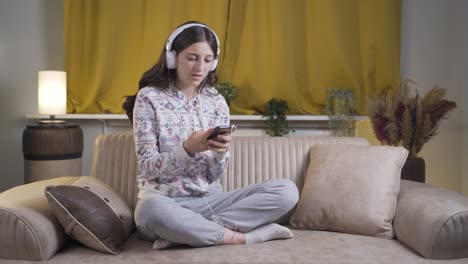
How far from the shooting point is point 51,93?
3.26 m

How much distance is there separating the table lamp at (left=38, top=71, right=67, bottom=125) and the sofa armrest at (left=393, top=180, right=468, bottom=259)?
2343 millimetres

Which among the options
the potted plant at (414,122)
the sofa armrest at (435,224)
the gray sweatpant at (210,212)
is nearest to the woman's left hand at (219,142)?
the gray sweatpant at (210,212)

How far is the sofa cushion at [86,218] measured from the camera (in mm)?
1521

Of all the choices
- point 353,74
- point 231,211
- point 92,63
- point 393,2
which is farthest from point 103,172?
point 393,2

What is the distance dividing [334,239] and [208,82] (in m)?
0.77

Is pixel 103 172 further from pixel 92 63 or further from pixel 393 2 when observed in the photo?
pixel 393 2

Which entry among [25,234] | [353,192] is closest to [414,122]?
[353,192]

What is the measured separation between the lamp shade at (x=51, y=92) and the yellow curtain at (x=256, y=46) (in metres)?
0.32

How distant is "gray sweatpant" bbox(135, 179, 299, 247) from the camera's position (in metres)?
1.56

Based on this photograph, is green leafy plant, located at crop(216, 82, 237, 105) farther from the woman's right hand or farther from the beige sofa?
the woman's right hand

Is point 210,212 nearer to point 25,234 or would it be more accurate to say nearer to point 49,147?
point 25,234

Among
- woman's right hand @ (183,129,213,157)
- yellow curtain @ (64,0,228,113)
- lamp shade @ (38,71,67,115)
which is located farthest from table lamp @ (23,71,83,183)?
woman's right hand @ (183,129,213,157)

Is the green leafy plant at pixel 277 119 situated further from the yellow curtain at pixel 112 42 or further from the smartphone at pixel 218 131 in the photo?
the smartphone at pixel 218 131

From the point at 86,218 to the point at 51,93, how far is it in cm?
196
